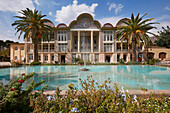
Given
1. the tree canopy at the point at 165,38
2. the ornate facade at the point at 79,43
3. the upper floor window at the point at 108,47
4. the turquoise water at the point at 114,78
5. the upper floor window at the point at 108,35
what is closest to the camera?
the turquoise water at the point at 114,78

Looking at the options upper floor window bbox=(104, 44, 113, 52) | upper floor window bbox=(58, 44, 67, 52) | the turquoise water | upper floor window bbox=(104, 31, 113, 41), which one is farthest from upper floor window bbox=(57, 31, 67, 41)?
the turquoise water

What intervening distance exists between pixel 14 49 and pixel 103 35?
98.1 ft

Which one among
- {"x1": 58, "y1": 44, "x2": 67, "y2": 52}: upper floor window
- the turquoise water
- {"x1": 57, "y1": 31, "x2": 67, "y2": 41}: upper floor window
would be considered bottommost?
the turquoise water

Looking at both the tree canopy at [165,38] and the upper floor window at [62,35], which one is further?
the upper floor window at [62,35]

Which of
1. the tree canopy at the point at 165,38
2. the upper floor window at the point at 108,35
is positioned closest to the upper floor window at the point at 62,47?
the upper floor window at the point at 108,35

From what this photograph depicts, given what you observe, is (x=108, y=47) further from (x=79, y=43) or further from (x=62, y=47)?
(x=62, y=47)

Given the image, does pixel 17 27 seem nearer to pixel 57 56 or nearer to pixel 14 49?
pixel 57 56

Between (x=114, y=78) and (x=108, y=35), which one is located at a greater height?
(x=108, y=35)

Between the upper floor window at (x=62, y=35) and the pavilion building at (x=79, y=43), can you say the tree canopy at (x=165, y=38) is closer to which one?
→ the pavilion building at (x=79, y=43)

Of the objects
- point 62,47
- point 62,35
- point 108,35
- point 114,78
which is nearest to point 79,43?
point 62,47

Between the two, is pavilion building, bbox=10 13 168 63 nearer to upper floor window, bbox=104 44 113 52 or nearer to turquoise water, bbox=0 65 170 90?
upper floor window, bbox=104 44 113 52

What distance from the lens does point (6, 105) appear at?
5.98ft

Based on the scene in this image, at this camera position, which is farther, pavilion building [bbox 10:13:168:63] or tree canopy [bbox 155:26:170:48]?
pavilion building [bbox 10:13:168:63]

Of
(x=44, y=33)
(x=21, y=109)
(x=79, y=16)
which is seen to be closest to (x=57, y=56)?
(x=44, y=33)
